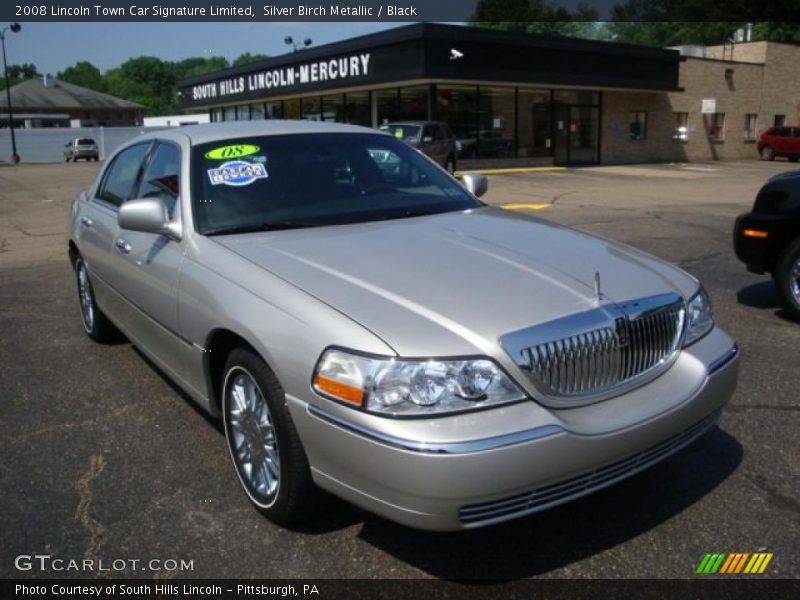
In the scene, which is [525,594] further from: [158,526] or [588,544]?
[158,526]

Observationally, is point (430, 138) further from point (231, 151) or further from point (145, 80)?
point (145, 80)

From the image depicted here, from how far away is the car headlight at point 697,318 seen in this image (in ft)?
10.2

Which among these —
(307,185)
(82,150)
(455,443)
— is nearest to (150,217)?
(307,185)

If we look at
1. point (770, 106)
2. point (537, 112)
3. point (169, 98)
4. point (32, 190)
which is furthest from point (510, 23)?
point (169, 98)

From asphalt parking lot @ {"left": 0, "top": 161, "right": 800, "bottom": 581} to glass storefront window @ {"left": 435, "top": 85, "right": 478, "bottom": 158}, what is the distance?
22.9 m

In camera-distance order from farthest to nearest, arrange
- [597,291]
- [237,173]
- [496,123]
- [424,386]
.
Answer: [496,123], [237,173], [597,291], [424,386]

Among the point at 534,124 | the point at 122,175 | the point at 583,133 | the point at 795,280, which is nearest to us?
the point at 122,175

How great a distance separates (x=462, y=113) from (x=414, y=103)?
1942 millimetres

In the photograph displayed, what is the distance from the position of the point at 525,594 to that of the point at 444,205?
7.20 ft

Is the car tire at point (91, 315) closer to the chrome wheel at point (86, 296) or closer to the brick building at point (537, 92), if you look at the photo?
the chrome wheel at point (86, 296)

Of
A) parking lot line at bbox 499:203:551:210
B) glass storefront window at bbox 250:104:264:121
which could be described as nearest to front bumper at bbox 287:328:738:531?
parking lot line at bbox 499:203:551:210

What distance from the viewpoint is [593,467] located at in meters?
2.57

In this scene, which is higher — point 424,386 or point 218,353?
point 424,386

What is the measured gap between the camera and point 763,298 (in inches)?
266
